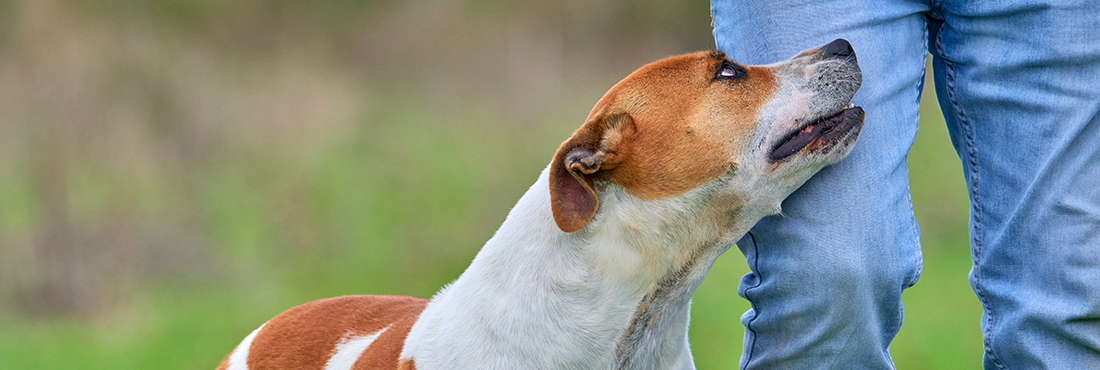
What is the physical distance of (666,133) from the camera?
6.41ft

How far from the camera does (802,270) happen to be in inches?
73.2

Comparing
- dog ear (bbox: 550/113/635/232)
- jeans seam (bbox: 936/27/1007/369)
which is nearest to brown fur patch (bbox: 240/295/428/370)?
dog ear (bbox: 550/113/635/232)

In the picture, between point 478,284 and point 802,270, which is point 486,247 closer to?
point 478,284

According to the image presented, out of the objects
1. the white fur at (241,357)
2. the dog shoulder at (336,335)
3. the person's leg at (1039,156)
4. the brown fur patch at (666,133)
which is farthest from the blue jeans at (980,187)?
the white fur at (241,357)

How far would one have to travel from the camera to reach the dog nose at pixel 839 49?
1848 millimetres

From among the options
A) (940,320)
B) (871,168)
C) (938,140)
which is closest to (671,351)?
(871,168)

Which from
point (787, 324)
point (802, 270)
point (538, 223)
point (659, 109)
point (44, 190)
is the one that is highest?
point (659, 109)

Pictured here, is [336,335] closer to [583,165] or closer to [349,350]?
[349,350]

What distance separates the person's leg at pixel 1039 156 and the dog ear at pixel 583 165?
73cm

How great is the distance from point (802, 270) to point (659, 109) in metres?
0.45

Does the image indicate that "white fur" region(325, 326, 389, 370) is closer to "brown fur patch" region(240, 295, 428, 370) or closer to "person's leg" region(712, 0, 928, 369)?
"brown fur patch" region(240, 295, 428, 370)

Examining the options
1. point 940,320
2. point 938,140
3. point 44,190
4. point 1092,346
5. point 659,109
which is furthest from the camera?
point 938,140

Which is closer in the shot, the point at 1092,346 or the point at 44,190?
the point at 1092,346

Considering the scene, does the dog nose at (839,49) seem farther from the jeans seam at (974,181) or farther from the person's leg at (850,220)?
the jeans seam at (974,181)
